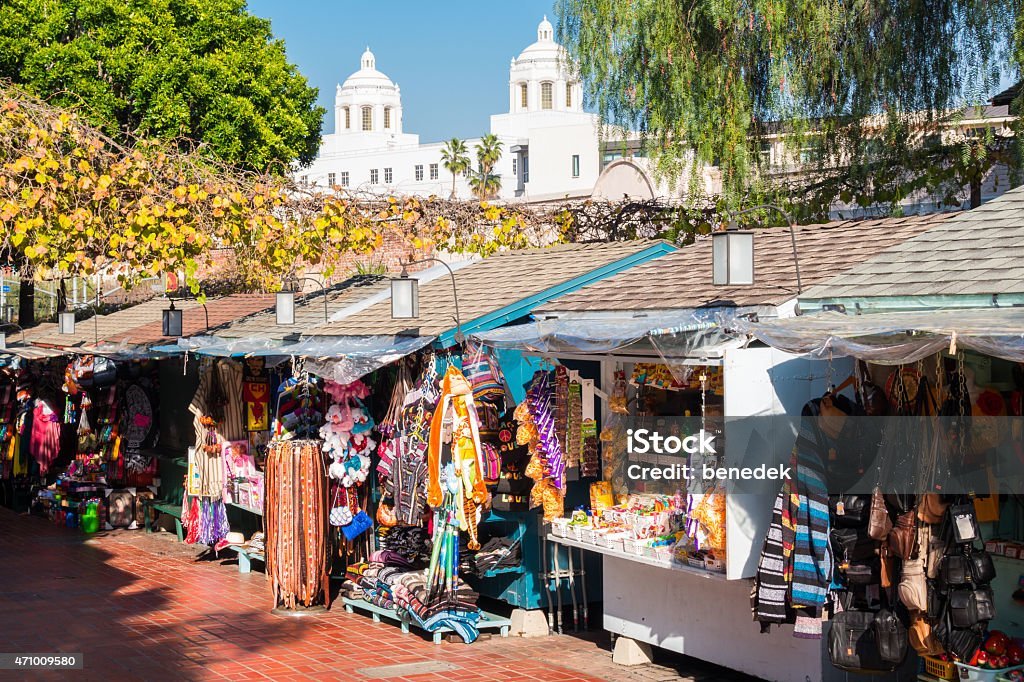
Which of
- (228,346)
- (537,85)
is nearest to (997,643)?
(228,346)

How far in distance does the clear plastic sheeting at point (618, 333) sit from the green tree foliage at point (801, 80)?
6.02 metres

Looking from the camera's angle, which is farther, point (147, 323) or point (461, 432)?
point (147, 323)

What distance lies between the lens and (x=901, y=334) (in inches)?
243

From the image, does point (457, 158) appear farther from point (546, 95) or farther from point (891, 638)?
point (891, 638)

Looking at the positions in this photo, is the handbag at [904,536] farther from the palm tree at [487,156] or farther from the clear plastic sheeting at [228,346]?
the palm tree at [487,156]

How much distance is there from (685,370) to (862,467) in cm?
165

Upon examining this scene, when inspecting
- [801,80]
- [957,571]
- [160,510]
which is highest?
[801,80]

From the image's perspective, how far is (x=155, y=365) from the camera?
1719cm

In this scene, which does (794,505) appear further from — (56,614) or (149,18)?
(149,18)

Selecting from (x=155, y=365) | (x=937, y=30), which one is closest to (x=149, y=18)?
(x=155, y=365)

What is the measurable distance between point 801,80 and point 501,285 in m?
5.07

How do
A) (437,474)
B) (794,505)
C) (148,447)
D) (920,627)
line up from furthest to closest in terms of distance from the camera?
1. (148,447)
2. (437,474)
3. (794,505)
4. (920,627)

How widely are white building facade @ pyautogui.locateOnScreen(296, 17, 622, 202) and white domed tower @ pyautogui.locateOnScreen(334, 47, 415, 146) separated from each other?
0.11 m

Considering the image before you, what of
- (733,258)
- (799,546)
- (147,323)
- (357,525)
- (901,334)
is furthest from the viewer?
(147,323)
